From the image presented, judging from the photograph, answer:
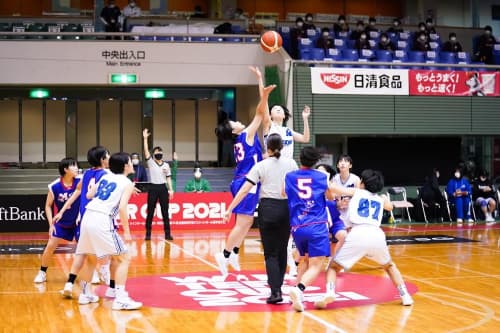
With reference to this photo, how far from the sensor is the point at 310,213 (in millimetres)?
8227

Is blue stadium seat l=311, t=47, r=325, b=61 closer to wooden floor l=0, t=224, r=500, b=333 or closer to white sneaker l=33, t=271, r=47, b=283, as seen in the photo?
wooden floor l=0, t=224, r=500, b=333

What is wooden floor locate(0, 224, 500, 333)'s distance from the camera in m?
7.46

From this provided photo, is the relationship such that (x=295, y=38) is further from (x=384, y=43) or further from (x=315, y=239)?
(x=315, y=239)

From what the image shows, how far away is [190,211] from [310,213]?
1221 centimetres

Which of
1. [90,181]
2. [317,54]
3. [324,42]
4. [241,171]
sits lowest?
[90,181]

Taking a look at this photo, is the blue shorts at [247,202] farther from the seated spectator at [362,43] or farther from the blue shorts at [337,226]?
the seated spectator at [362,43]

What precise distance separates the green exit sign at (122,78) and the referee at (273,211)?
15.5 meters

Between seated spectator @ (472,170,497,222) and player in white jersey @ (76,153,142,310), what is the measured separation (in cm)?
1589

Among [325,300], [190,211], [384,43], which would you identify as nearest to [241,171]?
[325,300]

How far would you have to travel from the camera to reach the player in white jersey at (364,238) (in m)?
8.25

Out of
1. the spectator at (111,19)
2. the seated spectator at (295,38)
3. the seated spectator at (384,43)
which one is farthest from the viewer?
the seated spectator at (384,43)

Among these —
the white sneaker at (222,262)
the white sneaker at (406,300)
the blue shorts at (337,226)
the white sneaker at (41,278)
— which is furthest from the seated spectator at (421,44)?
the white sneaker at (406,300)

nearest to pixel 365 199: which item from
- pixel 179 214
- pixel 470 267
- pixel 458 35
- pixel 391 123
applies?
pixel 470 267

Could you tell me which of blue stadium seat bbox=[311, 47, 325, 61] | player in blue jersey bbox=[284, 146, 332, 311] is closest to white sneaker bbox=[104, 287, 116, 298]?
player in blue jersey bbox=[284, 146, 332, 311]
